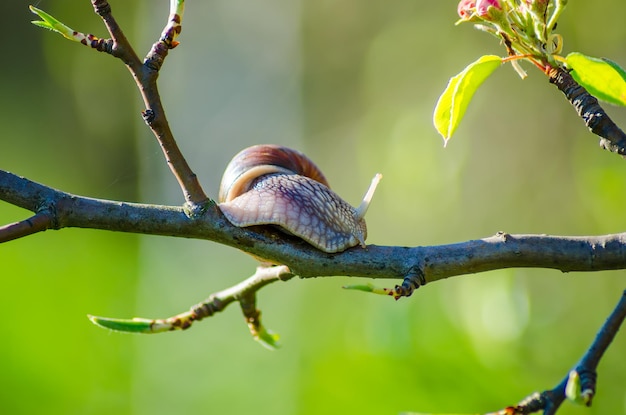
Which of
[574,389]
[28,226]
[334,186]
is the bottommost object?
[574,389]

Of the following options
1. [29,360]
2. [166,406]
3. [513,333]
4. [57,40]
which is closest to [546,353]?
[513,333]

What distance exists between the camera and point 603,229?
1.31 m

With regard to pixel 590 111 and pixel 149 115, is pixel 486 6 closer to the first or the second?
pixel 590 111

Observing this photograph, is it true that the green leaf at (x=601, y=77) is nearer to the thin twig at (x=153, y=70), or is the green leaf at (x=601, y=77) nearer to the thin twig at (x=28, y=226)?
the thin twig at (x=153, y=70)

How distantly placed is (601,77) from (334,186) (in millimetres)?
2528

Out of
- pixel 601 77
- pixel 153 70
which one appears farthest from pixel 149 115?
pixel 601 77

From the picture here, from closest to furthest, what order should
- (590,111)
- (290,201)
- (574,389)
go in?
(574,389) < (590,111) < (290,201)

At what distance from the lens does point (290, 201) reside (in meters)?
0.83

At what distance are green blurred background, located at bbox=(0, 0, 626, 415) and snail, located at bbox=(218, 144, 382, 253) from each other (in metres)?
0.57

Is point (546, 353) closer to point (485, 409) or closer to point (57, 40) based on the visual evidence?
point (485, 409)

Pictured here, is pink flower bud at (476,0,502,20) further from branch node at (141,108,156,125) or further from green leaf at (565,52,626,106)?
branch node at (141,108,156,125)

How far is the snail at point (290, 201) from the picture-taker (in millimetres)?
707

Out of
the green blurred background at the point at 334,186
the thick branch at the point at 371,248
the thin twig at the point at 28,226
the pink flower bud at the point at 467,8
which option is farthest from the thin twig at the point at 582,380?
the green blurred background at the point at 334,186

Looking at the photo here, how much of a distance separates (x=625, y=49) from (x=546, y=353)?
90 centimetres
